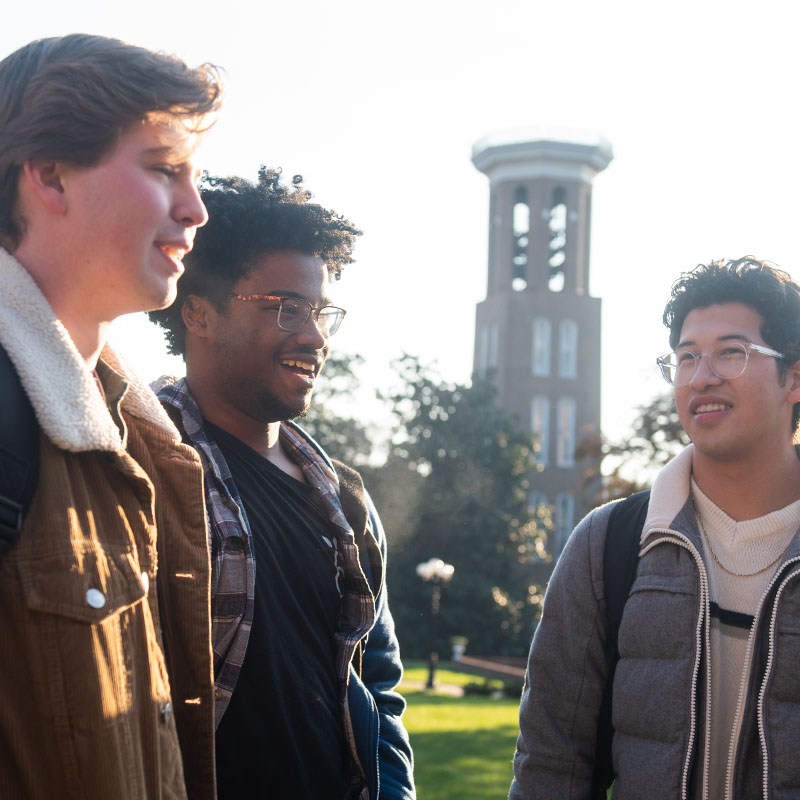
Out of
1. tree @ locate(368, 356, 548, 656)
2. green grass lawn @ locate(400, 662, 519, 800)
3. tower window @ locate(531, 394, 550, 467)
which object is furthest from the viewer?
tower window @ locate(531, 394, 550, 467)

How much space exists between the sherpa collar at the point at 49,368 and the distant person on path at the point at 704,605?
176cm

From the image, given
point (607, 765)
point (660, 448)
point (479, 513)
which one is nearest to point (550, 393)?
point (479, 513)

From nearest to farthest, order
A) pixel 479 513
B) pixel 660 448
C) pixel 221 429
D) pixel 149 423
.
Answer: pixel 149 423 < pixel 221 429 < pixel 660 448 < pixel 479 513

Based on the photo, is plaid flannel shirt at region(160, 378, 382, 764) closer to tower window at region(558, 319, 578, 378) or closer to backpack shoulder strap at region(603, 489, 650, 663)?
backpack shoulder strap at region(603, 489, 650, 663)

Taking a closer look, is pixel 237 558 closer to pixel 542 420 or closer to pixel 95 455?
pixel 95 455

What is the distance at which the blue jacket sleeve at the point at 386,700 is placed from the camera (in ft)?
9.92

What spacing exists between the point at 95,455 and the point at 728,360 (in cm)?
209

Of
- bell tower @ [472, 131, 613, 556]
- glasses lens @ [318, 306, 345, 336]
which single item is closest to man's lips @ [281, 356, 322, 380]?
glasses lens @ [318, 306, 345, 336]

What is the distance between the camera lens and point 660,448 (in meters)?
17.6

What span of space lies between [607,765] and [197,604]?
162 centimetres

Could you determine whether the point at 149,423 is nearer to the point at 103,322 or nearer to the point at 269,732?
the point at 103,322

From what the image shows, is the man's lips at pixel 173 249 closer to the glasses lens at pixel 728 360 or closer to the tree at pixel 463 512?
the glasses lens at pixel 728 360

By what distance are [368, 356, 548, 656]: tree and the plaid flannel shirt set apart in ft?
98.3

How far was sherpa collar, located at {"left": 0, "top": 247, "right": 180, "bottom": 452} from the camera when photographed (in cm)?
186
